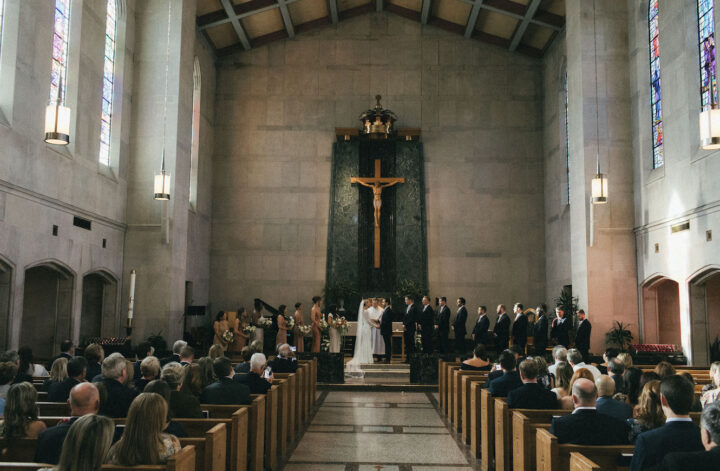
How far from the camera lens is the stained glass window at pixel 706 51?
11805 millimetres

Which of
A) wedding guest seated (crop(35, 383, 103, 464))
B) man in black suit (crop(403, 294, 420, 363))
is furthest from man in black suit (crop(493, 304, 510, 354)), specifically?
wedding guest seated (crop(35, 383, 103, 464))

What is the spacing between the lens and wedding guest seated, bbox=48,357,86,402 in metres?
5.61

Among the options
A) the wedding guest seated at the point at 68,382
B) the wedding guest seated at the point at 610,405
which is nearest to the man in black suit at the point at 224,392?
the wedding guest seated at the point at 68,382

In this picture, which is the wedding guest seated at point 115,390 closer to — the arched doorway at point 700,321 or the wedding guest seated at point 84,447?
the wedding guest seated at point 84,447

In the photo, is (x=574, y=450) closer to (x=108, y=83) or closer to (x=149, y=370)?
(x=149, y=370)

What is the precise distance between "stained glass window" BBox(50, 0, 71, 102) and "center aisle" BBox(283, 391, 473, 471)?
25.9ft

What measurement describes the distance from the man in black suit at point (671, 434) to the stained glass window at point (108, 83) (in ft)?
44.6

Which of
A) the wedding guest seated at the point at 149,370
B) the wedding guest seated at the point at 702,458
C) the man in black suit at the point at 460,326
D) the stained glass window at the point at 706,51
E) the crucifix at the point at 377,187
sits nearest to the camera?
the wedding guest seated at the point at 702,458

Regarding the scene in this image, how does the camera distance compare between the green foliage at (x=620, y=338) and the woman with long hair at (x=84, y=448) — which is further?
the green foliage at (x=620, y=338)

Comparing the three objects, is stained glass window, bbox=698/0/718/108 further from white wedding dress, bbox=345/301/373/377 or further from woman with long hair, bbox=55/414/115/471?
woman with long hair, bbox=55/414/115/471

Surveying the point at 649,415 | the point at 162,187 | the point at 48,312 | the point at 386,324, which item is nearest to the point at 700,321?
the point at 386,324

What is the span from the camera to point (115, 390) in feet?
16.4

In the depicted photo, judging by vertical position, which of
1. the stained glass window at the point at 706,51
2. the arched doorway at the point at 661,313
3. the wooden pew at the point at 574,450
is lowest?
the wooden pew at the point at 574,450

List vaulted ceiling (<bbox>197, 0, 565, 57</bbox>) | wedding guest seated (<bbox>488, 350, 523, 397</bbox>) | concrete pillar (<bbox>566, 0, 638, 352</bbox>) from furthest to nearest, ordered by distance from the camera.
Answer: vaulted ceiling (<bbox>197, 0, 565, 57</bbox>), concrete pillar (<bbox>566, 0, 638, 352</bbox>), wedding guest seated (<bbox>488, 350, 523, 397</bbox>)
